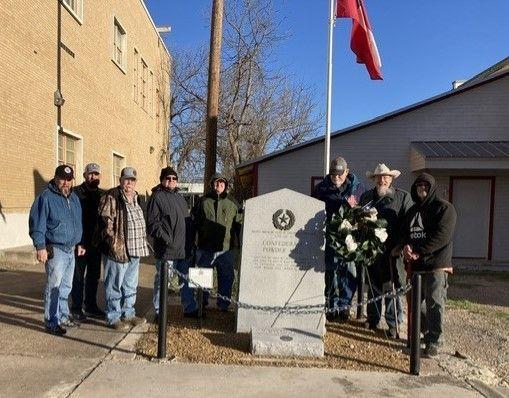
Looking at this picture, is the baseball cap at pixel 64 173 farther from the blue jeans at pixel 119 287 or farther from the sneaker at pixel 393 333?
the sneaker at pixel 393 333

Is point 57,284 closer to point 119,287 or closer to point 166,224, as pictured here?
point 119,287

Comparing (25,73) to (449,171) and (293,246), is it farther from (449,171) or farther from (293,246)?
(449,171)

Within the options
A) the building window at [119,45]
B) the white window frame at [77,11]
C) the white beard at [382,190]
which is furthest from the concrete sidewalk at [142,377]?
the building window at [119,45]

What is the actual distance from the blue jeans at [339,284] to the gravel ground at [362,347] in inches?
12.3

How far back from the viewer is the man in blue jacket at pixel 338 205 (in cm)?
595

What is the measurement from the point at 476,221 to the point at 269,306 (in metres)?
9.26

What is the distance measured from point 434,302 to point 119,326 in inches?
135

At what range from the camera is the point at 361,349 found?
5250mm

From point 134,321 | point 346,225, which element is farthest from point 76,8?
point 346,225

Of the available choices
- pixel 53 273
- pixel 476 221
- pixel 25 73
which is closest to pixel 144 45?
pixel 25 73

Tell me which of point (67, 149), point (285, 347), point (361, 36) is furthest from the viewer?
point (67, 149)

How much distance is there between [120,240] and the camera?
215 inches

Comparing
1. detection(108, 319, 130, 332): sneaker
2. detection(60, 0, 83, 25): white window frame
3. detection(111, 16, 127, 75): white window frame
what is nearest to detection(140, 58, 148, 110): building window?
detection(111, 16, 127, 75): white window frame

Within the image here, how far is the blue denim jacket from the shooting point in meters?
4.98
